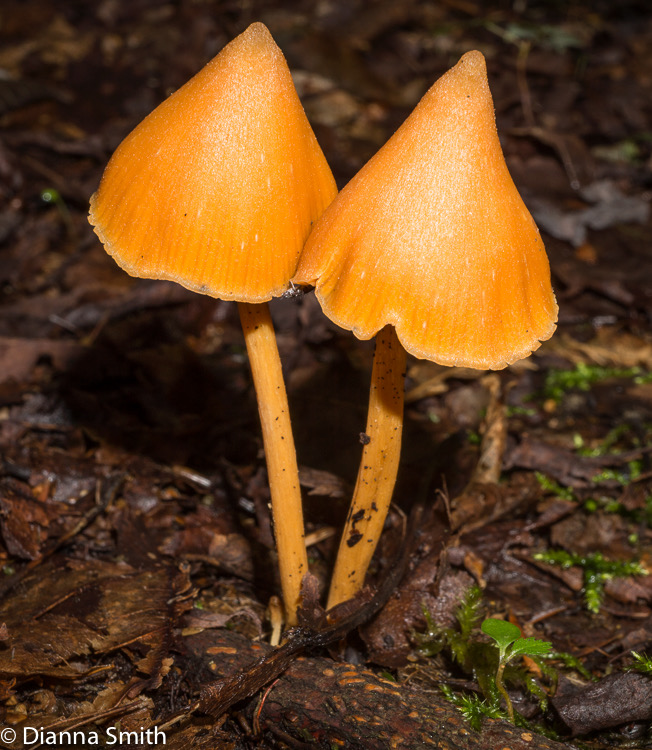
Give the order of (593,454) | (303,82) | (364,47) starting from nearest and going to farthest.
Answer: (593,454), (303,82), (364,47)

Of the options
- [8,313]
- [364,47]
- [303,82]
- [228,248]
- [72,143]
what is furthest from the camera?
[364,47]

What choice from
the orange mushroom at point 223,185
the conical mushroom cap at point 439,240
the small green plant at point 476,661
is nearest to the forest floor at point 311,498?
the small green plant at point 476,661

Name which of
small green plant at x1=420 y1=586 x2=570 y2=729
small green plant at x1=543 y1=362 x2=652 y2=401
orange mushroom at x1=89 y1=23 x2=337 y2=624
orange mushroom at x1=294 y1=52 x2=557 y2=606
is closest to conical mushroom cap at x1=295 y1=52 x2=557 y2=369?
orange mushroom at x1=294 y1=52 x2=557 y2=606

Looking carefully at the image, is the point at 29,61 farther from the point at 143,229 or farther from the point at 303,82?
the point at 143,229

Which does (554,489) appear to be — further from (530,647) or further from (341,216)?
(341,216)

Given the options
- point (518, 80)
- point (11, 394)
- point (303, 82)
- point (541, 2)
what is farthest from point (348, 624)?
point (541, 2)

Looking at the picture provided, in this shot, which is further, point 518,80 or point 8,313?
point 518,80

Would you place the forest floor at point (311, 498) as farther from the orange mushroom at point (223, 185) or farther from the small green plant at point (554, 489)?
the orange mushroom at point (223, 185)
